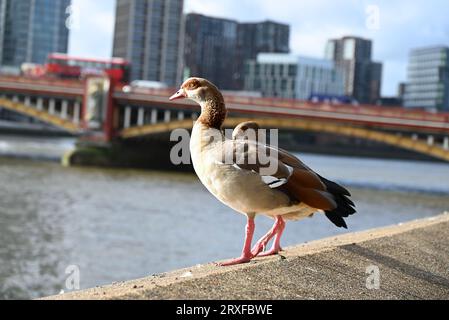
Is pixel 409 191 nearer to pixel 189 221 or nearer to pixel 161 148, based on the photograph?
pixel 161 148

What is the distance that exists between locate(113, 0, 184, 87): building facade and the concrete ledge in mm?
111178

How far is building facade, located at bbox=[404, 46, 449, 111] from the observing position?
10769cm

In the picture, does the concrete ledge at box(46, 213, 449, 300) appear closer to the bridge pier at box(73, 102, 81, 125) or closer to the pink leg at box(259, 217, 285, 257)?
the pink leg at box(259, 217, 285, 257)

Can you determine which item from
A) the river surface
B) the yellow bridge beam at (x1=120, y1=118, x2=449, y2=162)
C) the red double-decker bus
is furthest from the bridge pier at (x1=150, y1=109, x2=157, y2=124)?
the red double-decker bus

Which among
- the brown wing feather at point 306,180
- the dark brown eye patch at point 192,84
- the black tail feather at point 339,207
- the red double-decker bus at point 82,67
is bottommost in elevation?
the black tail feather at point 339,207

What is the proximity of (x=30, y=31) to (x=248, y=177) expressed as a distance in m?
101

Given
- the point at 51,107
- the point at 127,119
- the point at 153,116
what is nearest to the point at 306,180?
the point at 153,116

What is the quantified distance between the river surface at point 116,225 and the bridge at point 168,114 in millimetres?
4074

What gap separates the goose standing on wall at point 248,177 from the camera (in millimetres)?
4508

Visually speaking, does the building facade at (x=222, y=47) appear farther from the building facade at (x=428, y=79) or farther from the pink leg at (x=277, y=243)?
the pink leg at (x=277, y=243)

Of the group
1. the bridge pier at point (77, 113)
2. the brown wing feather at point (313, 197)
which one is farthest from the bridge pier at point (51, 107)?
the brown wing feather at point (313, 197)

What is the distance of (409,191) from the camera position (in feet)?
116

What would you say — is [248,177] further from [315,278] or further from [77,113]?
[77,113]

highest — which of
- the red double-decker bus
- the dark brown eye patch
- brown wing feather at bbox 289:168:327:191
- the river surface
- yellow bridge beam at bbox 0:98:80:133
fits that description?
the red double-decker bus
